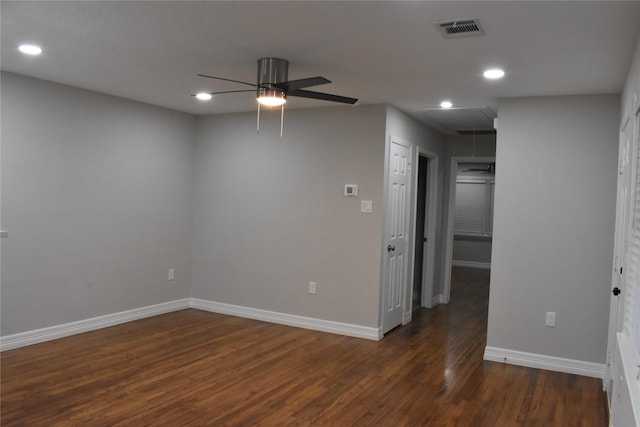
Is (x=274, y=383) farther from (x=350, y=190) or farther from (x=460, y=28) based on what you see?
(x=460, y=28)

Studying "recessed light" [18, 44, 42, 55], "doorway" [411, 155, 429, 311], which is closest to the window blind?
"doorway" [411, 155, 429, 311]

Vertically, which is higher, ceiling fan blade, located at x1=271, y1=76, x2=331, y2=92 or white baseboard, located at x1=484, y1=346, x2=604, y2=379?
ceiling fan blade, located at x1=271, y1=76, x2=331, y2=92

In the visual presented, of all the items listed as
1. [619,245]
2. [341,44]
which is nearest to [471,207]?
[619,245]

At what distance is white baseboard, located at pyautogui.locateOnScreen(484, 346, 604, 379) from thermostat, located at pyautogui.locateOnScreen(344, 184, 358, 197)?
1931 millimetres

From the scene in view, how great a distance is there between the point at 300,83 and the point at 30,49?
196 centimetres

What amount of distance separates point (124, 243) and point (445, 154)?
4349 mm

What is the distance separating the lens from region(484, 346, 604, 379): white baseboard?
4.07m

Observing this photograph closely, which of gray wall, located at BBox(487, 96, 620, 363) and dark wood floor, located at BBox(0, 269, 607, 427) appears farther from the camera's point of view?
gray wall, located at BBox(487, 96, 620, 363)

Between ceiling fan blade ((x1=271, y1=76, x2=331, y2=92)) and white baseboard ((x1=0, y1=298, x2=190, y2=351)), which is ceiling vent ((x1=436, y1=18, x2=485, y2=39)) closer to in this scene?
ceiling fan blade ((x1=271, y1=76, x2=331, y2=92))

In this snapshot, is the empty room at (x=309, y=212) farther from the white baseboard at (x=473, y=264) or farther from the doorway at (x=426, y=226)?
the white baseboard at (x=473, y=264)

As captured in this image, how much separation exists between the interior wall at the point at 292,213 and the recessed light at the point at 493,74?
4.52ft

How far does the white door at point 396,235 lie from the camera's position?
5.07 metres

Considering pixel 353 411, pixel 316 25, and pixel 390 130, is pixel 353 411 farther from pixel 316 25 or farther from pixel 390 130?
pixel 390 130

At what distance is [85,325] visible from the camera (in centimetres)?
478
